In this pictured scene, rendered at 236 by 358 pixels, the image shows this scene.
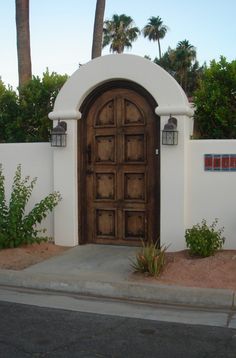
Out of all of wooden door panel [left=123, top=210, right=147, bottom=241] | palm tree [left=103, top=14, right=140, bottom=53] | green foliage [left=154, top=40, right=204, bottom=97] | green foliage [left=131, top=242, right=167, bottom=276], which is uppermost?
palm tree [left=103, top=14, right=140, bottom=53]

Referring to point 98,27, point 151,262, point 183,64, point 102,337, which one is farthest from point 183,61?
point 102,337

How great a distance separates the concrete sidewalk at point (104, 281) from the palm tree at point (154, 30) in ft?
174

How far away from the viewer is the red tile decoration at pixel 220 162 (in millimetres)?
8320

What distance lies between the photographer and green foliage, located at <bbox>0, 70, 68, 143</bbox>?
11875mm

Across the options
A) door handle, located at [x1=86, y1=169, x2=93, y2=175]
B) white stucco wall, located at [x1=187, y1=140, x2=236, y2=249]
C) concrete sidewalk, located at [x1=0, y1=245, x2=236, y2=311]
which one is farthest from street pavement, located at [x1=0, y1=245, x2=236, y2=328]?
door handle, located at [x1=86, y1=169, x2=93, y2=175]

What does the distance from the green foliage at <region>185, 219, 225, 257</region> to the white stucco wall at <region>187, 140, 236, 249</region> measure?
496 mm

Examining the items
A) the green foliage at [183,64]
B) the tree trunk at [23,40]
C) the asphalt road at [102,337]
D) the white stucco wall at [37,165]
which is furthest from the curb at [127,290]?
the green foliage at [183,64]

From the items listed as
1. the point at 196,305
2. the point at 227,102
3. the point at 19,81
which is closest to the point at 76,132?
the point at 227,102

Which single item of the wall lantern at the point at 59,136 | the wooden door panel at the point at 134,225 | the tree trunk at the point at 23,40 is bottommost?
the wooden door panel at the point at 134,225

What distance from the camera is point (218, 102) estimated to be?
962 centimetres

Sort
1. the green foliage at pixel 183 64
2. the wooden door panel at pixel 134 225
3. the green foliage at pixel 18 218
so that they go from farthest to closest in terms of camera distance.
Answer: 1. the green foliage at pixel 183 64
2. the wooden door panel at pixel 134 225
3. the green foliage at pixel 18 218

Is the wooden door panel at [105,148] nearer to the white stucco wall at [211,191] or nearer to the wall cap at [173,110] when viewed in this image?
the wall cap at [173,110]

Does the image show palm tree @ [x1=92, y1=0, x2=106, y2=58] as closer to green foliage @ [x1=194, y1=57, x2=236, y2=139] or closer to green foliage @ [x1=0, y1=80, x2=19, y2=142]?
green foliage @ [x1=0, y1=80, x2=19, y2=142]

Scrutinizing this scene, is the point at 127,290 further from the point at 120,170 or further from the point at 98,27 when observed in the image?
the point at 98,27
